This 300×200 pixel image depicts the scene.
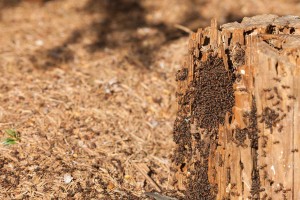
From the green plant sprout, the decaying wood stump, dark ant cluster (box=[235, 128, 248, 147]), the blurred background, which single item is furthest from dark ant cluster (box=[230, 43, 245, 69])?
the green plant sprout

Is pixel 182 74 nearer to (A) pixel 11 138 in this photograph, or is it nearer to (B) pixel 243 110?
(B) pixel 243 110

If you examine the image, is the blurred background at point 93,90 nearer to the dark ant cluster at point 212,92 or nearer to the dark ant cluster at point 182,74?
the dark ant cluster at point 212,92

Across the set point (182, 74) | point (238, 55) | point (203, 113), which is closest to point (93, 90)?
point (182, 74)

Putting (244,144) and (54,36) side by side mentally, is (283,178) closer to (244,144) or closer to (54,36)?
(244,144)

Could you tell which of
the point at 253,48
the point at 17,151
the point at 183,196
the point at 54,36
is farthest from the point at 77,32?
the point at 253,48

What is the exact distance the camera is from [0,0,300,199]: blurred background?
5.11 metres

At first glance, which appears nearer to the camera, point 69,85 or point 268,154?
point 268,154

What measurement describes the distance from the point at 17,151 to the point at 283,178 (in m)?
2.50

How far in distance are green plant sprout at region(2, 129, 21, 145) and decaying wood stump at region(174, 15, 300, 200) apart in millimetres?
1643

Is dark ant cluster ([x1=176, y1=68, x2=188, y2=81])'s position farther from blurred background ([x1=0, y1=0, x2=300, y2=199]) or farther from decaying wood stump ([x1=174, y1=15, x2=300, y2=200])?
blurred background ([x1=0, y1=0, x2=300, y2=199])

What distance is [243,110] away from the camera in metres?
4.11

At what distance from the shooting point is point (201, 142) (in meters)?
4.54

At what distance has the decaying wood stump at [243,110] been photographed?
397cm

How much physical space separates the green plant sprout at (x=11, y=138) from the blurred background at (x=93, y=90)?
0.04 m
